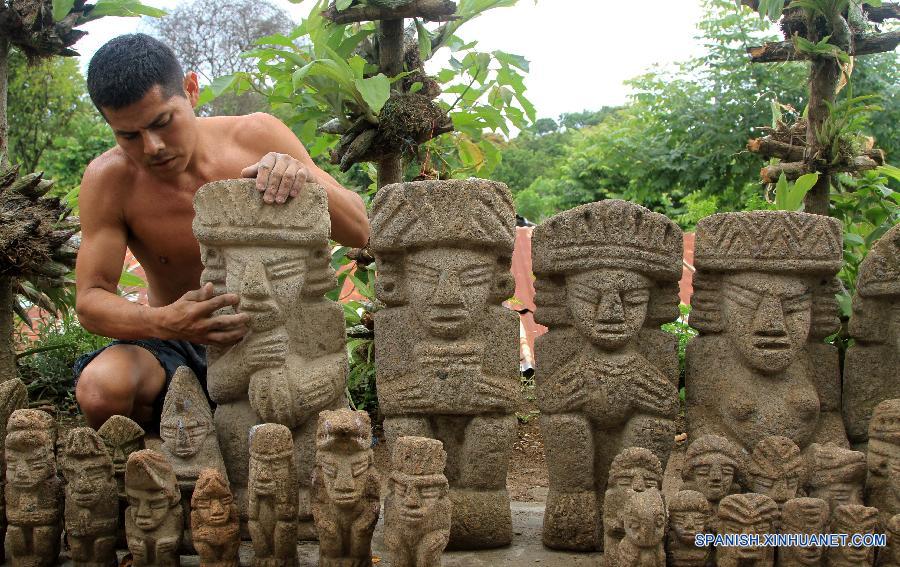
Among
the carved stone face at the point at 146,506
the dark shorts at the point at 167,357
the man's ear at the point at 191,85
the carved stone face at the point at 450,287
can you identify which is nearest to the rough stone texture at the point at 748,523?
the carved stone face at the point at 450,287

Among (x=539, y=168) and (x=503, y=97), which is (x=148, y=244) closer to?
(x=503, y=97)

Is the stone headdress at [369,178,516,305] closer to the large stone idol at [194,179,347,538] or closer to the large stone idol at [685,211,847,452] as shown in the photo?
the large stone idol at [194,179,347,538]

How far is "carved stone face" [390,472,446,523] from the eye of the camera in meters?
2.48

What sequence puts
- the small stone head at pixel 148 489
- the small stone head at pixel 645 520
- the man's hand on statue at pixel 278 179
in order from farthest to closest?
the man's hand on statue at pixel 278 179
the small stone head at pixel 148 489
the small stone head at pixel 645 520

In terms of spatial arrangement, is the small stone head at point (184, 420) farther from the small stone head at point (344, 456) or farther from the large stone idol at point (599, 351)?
the large stone idol at point (599, 351)

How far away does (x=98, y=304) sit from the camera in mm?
3268

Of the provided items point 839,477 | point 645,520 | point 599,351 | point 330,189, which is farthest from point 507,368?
point 839,477

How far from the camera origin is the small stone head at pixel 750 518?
2531mm

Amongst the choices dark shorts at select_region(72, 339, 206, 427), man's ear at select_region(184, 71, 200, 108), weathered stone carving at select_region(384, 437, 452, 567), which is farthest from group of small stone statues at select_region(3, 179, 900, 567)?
man's ear at select_region(184, 71, 200, 108)

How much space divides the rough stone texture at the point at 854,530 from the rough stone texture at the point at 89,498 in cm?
236

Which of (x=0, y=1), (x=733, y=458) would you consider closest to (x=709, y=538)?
(x=733, y=458)

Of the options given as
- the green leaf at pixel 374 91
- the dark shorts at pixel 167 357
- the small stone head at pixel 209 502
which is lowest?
the small stone head at pixel 209 502

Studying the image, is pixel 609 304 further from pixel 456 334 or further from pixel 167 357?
pixel 167 357

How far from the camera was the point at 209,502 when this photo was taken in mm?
2650
